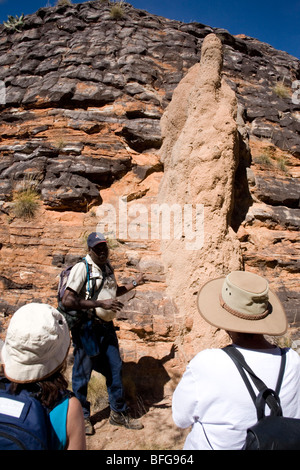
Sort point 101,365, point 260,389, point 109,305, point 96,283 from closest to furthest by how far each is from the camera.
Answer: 1. point 260,389
2. point 109,305
3. point 96,283
4. point 101,365

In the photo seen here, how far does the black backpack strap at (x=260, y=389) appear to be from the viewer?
134 centimetres

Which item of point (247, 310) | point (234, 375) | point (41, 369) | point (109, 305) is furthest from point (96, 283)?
point (234, 375)

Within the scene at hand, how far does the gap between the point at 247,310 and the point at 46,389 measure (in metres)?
1.08

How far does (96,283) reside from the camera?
3170 mm

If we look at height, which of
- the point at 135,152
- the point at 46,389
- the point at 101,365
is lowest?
the point at 101,365

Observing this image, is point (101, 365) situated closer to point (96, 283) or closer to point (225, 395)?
point (96, 283)

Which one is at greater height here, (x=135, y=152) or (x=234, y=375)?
(x=135, y=152)

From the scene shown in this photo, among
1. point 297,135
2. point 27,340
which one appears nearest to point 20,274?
point 27,340

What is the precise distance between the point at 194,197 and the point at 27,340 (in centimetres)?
352

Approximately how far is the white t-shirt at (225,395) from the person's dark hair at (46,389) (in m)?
0.61

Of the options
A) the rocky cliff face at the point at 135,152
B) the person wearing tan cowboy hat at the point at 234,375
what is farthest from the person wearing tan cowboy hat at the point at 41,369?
the rocky cliff face at the point at 135,152

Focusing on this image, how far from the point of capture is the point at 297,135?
6.84 m

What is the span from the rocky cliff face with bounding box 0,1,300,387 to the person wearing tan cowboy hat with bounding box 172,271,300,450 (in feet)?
8.24
